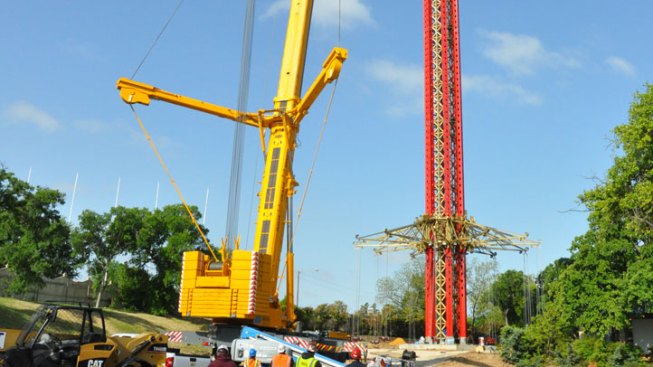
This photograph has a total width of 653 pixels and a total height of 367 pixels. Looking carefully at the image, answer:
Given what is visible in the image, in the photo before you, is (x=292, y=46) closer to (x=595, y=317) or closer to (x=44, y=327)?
(x=44, y=327)

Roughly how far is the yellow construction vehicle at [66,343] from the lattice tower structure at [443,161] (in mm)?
38722

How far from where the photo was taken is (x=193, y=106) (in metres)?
22.4

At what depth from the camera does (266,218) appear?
20.9 metres

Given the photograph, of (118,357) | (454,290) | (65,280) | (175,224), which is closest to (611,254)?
(454,290)

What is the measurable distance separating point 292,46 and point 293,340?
1075 cm

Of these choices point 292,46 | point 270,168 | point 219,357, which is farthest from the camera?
point 292,46

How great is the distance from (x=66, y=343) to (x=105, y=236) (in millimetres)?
50706

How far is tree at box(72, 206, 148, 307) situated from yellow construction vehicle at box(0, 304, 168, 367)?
158 feet

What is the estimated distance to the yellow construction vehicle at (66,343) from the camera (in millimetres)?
11539

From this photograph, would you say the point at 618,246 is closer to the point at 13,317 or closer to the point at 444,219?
the point at 444,219

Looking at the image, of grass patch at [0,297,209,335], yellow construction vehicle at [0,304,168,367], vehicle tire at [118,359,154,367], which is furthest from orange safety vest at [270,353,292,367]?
grass patch at [0,297,209,335]

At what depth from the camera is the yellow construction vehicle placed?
11.5 meters

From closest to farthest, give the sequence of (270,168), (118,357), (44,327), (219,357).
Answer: (219,357) < (44,327) < (118,357) < (270,168)

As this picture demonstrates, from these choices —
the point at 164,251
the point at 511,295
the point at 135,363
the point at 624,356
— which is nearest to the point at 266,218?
the point at 135,363
